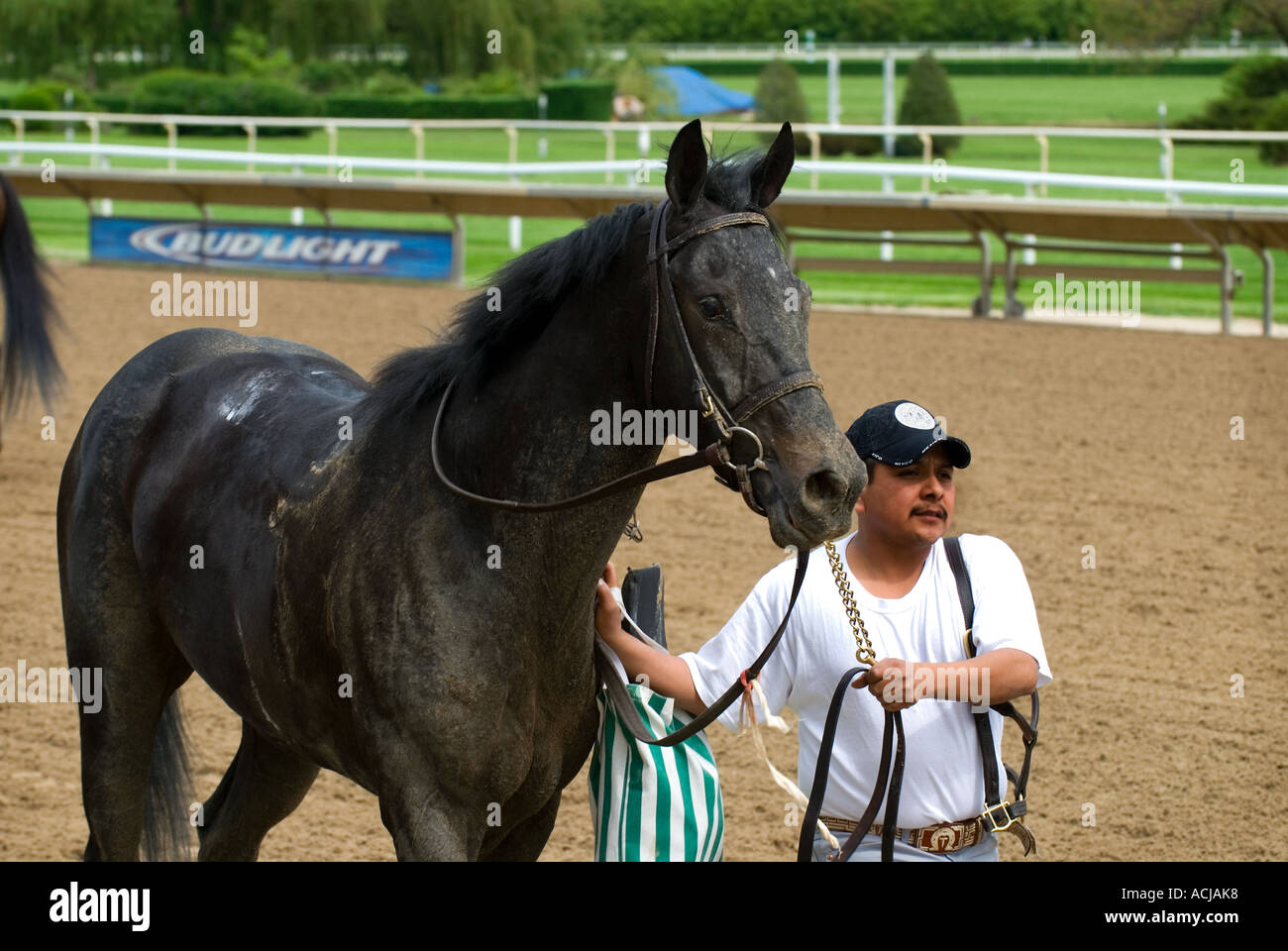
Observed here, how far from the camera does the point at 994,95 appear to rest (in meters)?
59.2

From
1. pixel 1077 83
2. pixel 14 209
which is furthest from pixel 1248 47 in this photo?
pixel 14 209

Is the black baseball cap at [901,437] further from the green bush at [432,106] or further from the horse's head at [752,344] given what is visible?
the green bush at [432,106]

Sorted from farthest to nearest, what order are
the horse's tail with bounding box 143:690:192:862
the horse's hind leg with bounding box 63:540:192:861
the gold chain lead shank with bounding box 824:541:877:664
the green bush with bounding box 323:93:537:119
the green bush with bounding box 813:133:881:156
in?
the green bush with bounding box 323:93:537:119 → the green bush with bounding box 813:133:881:156 → the horse's tail with bounding box 143:690:192:862 → the horse's hind leg with bounding box 63:540:192:861 → the gold chain lead shank with bounding box 824:541:877:664

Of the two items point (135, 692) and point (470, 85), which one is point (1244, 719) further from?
point (470, 85)

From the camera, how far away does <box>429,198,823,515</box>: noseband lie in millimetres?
2385

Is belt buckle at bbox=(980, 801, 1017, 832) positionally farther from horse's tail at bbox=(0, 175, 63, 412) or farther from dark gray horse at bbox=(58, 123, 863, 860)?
horse's tail at bbox=(0, 175, 63, 412)

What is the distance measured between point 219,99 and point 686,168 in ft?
133

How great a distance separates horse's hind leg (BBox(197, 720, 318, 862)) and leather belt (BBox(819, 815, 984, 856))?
1521 mm

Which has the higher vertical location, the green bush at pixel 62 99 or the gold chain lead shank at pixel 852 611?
the green bush at pixel 62 99

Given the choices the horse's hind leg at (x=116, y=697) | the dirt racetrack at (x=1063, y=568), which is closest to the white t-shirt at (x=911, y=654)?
the dirt racetrack at (x=1063, y=568)

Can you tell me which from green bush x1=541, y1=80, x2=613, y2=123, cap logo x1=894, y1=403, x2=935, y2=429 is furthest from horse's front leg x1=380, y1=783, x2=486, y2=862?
green bush x1=541, y1=80, x2=613, y2=123

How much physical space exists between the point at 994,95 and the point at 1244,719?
57586 millimetres

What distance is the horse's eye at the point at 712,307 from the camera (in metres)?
2.44

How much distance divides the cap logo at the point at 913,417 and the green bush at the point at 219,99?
3970 centimetres
